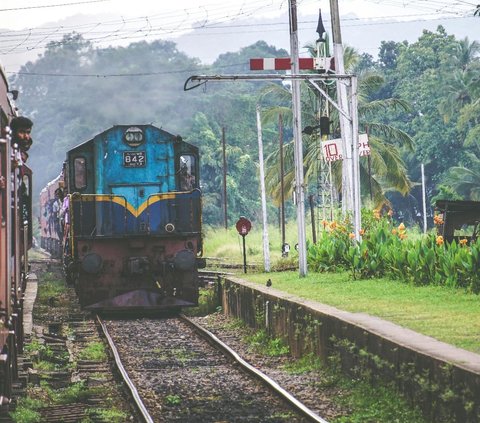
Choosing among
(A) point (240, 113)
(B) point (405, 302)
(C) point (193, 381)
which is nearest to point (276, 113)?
(A) point (240, 113)

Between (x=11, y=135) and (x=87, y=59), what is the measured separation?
7686 cm

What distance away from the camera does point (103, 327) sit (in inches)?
794

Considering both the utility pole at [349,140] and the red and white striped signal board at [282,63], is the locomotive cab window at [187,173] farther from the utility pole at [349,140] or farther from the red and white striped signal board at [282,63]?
the utility pole at [349,140]

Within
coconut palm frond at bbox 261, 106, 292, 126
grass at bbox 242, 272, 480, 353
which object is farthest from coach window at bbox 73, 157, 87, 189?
coconut palm frond at bbox 261, 106, 292, 126

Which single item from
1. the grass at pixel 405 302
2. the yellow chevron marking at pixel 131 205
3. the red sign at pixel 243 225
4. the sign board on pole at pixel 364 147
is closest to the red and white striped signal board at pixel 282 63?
the yellow chevron marking at pixel 131 205

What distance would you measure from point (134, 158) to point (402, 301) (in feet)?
26.8

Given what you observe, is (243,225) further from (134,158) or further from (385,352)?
(385,352)

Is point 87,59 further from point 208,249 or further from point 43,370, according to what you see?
point 43,370

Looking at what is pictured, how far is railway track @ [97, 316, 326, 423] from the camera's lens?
11594 mm

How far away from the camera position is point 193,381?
549 inches

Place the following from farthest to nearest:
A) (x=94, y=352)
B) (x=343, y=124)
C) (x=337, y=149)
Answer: (x=343, y=124) → (x=337, y=149) → (x=94, y=352)

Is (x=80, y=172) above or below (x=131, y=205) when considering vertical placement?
above

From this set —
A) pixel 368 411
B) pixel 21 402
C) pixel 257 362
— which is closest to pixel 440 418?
pixel 368 411

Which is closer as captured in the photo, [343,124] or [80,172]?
[80,172]
